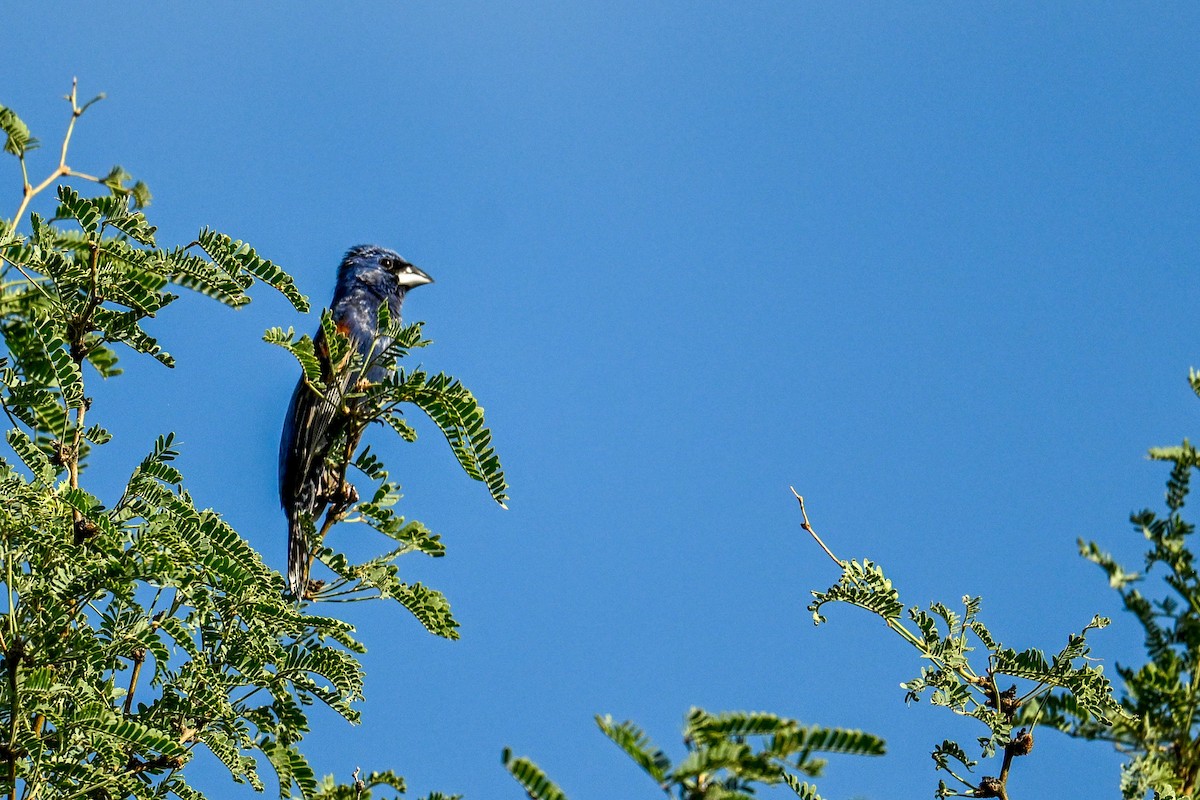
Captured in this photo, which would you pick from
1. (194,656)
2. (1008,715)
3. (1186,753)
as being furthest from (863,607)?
(194,656)

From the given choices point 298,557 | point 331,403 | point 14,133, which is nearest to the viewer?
point 14,133

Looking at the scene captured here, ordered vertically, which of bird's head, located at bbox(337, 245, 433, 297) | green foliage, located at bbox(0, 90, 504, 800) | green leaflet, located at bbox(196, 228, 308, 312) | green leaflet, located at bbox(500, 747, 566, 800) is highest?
bird's head, located at bbox(337, 245, 433, 297)

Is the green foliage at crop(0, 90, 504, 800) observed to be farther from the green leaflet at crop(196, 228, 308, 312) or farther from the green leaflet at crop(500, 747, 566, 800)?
the green leaflet at crop(500, 747, 566, 800)

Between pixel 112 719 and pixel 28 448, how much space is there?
43.3 inches

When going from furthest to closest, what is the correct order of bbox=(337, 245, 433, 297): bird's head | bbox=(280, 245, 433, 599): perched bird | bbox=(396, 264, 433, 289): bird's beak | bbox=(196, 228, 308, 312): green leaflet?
1. bbox=(396, 264, 433, 289): bird's beak
2. bbox=(337, 245, 433, 297): bird's head
3. bbox=(280, 245, 433, 599): perched bird
4. bbox=(196, 228, 308, 312): green leaflet

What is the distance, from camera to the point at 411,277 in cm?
832

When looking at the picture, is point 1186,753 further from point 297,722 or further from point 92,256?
point 92,256

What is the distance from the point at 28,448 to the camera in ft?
13.3

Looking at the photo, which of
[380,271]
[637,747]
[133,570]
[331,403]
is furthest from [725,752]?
[380,271]

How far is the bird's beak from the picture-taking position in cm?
828

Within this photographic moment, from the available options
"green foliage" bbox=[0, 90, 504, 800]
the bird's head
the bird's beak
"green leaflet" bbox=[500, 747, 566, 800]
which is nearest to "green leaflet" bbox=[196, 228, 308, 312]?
"green foliage" bbox=[0, 90, 504, 800]

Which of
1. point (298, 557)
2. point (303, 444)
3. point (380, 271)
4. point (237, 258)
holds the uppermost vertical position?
point (380, 271)

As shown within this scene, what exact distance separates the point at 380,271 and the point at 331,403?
2.90 metres

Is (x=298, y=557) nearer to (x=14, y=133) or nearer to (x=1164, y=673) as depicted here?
(x=14, y=133)
